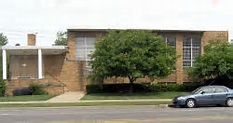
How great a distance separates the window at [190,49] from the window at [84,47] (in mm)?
9545

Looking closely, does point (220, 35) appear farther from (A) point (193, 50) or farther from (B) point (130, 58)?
(B) point (130, 58)

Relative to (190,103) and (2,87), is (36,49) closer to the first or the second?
(2,87)

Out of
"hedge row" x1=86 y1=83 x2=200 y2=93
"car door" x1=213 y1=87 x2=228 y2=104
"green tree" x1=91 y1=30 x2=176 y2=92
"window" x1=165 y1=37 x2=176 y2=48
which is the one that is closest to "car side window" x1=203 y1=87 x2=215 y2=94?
"car door" x1=213 y1=87 x2=228 y2=104

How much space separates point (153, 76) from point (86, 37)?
10.6 metres

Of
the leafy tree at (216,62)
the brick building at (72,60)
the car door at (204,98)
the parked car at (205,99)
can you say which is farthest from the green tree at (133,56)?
the car door at (204,98)

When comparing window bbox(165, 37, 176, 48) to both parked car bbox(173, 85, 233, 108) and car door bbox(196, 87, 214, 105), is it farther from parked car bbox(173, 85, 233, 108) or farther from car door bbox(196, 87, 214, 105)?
car door bbox(196, 87, 214, 105)

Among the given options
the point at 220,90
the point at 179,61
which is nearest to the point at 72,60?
the point at 179,61

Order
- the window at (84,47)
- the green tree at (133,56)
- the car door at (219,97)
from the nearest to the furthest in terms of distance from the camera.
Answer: the car door at (219,97)
the green tree at (133,56)
the window at (84,47)

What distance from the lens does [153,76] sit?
3619 cm

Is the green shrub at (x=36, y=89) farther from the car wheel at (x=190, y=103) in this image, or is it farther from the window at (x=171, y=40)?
the car wheel at (x=190, y=103)

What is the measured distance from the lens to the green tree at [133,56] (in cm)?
3559

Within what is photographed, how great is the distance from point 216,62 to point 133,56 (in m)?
7.71

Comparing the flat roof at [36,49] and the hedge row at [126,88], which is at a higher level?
the flat roof at [36,49]

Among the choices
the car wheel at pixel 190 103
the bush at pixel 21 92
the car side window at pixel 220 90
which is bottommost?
the bush at pixel 21 92
